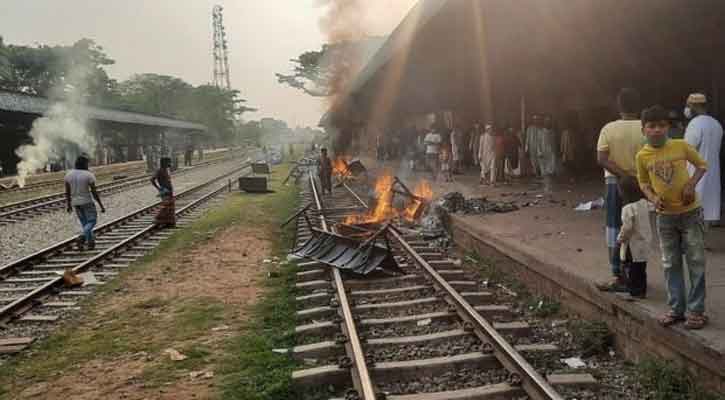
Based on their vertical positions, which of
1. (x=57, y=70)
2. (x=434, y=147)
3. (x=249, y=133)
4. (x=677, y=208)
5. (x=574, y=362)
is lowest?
(x=574, y=362)

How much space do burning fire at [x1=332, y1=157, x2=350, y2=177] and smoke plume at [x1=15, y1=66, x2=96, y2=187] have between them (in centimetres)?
1370

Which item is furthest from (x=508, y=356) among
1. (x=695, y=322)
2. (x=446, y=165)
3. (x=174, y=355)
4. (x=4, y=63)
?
(x=4, y=63)

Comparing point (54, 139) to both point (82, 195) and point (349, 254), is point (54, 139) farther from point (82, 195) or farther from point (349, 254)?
point (349, 254)

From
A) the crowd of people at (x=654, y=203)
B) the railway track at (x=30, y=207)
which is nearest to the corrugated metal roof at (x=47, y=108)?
the railway track at (x=30, y=207)

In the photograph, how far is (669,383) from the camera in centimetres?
437

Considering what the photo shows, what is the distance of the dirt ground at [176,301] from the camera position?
16.4 feet

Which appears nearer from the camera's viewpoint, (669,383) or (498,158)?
(669,383)

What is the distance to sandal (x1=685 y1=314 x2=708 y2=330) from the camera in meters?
4.39

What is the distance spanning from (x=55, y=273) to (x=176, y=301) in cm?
286

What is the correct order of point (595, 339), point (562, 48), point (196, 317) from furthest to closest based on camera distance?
point (562, 48), point (196, 317), point (595, 339)

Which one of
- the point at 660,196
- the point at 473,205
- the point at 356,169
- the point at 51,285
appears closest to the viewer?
the point at 660,196

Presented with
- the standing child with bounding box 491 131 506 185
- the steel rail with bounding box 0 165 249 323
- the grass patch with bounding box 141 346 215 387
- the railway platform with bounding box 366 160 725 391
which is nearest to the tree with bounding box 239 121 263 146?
the standing child with bounding box 491 131 506 185

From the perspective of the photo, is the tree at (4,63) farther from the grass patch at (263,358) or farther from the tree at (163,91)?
the grass patch at (263,358)

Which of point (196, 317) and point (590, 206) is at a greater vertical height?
point (590, 206)
